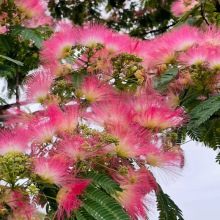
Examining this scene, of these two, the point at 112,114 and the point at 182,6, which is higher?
the point at 182,6

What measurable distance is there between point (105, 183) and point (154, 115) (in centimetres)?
46

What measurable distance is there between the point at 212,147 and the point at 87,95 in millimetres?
1009

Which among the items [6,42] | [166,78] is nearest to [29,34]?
[6,42]

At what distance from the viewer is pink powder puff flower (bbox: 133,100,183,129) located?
2291 millimetres

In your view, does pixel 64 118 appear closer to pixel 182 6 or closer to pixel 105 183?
pixel 105 183

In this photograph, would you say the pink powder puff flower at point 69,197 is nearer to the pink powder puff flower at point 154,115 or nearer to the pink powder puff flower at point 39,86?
the pink powder puff flower at point 154,115

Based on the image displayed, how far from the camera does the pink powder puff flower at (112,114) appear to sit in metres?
2.24

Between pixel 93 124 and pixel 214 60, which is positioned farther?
pixel 214 60

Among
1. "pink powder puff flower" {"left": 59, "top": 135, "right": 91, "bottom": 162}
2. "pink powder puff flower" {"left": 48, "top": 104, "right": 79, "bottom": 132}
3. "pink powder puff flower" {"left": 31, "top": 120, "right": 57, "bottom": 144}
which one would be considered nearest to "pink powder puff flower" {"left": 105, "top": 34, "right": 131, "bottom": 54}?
"pink powder puff flower" {"left": 48, "top": 104, "right": 79, "bottom": 132}

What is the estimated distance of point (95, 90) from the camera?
253 centimetres

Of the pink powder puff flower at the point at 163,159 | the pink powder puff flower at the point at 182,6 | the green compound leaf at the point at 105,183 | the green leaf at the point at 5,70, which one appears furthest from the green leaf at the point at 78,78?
the pink powder puff flower at the point at 182,6

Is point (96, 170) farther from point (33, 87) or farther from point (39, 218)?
point (33, 87)

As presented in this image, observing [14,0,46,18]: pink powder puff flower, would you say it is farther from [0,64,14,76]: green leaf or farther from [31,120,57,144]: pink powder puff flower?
[31,120,57,144]: pink powder puff flower

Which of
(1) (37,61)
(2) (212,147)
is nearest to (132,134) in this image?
(2) (212,147)
